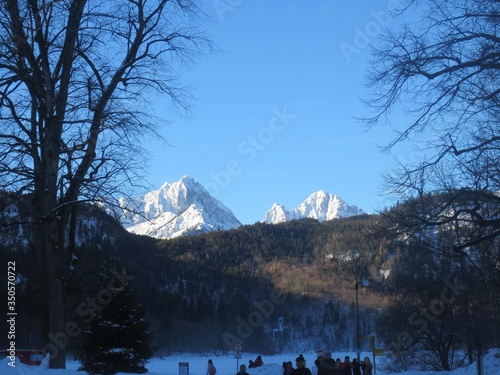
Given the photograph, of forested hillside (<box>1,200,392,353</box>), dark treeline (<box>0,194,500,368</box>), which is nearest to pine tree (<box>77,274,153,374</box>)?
dark treeline (<box>0,194,500,368</box>)

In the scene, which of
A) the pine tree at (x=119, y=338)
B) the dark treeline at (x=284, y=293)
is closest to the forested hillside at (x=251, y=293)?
the dark treeline at (x=284, y=293)

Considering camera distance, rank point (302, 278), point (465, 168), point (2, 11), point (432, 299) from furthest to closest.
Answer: point (302, 278), point (432, 299), point (465, 168), point (2, 11)

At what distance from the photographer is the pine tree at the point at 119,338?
21.3m

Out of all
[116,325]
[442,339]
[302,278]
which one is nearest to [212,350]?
[302,278]

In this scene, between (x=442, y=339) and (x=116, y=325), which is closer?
(x=116, y=325)

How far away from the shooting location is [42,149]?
39.9 ft

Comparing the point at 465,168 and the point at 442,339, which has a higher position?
the point at 465,168

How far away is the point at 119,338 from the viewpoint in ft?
72.2

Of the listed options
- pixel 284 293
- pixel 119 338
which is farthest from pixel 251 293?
pixel 119 338

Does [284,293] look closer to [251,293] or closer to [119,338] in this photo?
[251,293]

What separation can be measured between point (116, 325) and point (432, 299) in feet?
64.4

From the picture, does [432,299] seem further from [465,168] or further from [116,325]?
[465,168]

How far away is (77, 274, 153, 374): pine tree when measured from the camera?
21.3 meters

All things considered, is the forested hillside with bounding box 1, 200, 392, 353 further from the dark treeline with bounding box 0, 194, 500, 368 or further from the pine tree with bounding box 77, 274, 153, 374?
the pine tree with bounding box 77, 274, 153, 374
